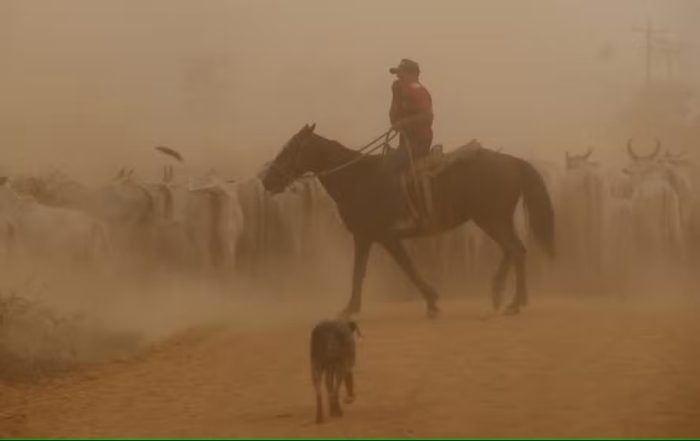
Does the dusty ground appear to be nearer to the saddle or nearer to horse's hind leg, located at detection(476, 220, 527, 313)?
horse's hind leg, located at detection(476, 220, 527, 313)

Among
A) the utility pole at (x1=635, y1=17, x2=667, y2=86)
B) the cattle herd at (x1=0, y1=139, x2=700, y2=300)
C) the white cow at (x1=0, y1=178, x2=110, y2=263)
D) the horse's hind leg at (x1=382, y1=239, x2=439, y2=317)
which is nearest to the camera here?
the horse's hind leg at (x1=382, y1=239, x2=439, y2=317)

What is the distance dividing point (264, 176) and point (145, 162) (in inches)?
31.7

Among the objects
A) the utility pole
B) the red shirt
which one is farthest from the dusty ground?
the utility pole

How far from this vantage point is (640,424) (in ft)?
16.9

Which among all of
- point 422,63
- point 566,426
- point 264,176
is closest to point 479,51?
point 422,63

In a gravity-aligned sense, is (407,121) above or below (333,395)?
above

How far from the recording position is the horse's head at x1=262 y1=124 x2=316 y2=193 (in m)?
6.44

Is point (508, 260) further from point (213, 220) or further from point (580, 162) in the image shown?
point (213, 220)

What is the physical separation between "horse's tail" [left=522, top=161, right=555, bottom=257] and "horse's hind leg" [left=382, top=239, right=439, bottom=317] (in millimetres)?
670

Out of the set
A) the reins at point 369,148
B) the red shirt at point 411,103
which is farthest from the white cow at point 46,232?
the red shirt at point 411,103

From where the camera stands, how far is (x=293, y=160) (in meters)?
6.45

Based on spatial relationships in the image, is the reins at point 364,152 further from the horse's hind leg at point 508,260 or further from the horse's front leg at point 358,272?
the horse's hind leg at point 508,260

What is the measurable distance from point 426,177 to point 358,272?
666 millimetres

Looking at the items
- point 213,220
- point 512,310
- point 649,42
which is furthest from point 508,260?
point 213,220
